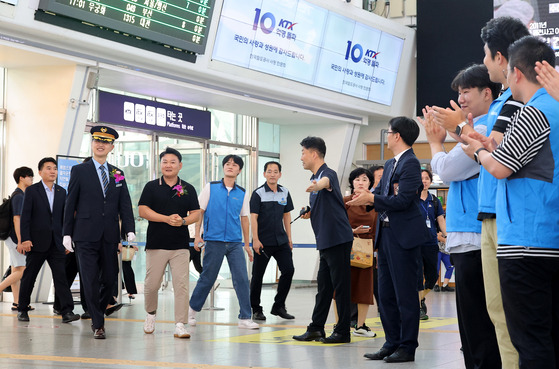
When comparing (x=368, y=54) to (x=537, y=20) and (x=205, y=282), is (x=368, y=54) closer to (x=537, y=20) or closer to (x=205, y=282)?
(x=537, y=20)

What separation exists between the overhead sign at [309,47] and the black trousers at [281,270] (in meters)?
→ 4.39

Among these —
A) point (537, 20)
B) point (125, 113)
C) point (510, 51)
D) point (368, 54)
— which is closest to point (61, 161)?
point (125, 113)

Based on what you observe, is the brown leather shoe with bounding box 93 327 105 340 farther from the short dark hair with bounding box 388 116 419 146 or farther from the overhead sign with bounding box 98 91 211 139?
the overhead sign with bounding box 98 91 211 139

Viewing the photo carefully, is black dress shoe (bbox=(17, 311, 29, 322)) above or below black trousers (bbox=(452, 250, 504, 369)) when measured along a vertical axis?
below

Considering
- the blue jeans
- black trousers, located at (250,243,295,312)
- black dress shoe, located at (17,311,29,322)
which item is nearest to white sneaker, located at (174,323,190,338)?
the blue jeans

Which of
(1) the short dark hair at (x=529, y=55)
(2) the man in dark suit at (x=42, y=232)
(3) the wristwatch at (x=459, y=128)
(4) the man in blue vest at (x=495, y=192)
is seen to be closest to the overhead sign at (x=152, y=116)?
(2) the man in dark suit at (x=42, y=232)

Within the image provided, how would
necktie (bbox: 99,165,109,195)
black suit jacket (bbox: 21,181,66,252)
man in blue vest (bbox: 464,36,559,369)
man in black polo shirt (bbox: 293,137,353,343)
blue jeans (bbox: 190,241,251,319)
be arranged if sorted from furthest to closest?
black suit jacket (bbox: 21,181,66,252) → blue jeans (bbox: 190,241,251,319) → necktie (bbox: 99,165,109,195) → man in black polo shirt (bbox: 293,137,353,343) → man in blue vest (bbox: 464,36,559,369)

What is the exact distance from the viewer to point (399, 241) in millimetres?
6031

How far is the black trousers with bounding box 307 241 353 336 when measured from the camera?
714 cm

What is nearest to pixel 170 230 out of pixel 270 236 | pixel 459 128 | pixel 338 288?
pixel 338 288

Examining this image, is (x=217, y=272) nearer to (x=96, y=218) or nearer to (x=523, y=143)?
(x=96, y=218)

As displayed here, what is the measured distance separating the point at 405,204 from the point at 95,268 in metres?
3.37

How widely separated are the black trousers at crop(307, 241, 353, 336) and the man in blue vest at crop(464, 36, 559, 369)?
373cm

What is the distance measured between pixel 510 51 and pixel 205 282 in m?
5.47
